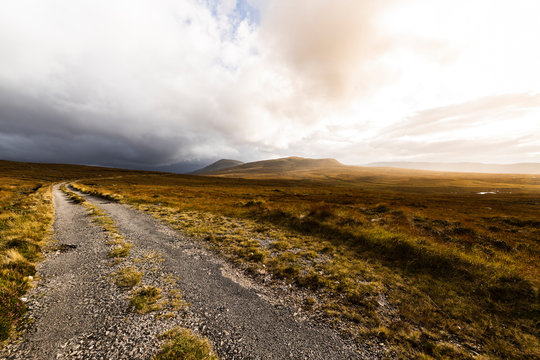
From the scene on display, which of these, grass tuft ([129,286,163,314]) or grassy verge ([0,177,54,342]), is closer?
grassy verge ([0,177,54,342])

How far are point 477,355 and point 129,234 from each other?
63.4 feet

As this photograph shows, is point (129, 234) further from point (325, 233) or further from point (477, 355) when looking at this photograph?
point (477, 355)

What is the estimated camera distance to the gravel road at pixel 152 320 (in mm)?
5156

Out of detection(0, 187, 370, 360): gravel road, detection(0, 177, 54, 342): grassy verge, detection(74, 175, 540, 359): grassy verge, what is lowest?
detection(74, 175, 540, 359): grassy verge

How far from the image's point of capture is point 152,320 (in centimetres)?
614

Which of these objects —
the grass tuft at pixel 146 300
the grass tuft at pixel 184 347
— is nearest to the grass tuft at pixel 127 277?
the grass tuft at pixel 146 300

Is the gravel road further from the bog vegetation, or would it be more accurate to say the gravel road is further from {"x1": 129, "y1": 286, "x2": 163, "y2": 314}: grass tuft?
Answer: the bog vegetation

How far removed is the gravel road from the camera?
5.16 metres

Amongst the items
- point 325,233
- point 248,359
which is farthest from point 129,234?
point 325,233

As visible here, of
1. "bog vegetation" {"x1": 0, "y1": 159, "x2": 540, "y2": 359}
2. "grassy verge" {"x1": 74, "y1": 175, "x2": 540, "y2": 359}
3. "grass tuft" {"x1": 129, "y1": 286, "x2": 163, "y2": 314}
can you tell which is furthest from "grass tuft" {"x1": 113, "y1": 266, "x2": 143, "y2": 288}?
"grassy verge" {"x1": 74, "y1": 175, "x2": 540, "y2": 359}

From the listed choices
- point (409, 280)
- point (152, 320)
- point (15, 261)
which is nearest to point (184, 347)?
point (152, 320)

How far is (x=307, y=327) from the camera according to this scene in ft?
20.6

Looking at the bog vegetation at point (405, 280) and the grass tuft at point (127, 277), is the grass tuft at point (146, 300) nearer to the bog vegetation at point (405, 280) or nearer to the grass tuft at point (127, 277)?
the bog vegetation at point (405, 280)

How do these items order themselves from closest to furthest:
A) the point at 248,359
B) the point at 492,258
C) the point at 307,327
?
the point at 248,359
the point at 307,327
the point at 492,258
